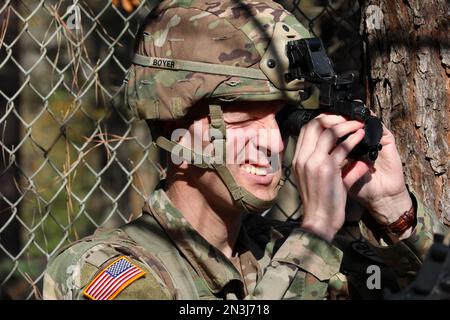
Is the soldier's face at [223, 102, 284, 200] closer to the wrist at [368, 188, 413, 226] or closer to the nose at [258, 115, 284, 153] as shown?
the nose at [258, 115, 284, 153]

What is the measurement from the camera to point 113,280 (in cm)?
261

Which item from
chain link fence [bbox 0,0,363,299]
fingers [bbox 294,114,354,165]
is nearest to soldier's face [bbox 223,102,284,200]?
fingers [bbox 294,114,354,165]

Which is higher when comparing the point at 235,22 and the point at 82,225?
the point at 235,22

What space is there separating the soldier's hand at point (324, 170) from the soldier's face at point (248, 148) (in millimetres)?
121

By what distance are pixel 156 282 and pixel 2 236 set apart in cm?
220

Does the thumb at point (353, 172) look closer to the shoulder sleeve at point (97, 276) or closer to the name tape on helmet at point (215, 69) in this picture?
the name tape on helmet at point (215, 69)

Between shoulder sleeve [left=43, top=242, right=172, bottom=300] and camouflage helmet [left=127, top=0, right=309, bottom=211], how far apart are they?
0.36 meters

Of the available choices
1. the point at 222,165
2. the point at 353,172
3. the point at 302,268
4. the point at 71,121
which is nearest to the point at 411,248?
the point at 353,172

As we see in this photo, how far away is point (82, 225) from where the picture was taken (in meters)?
4.71
